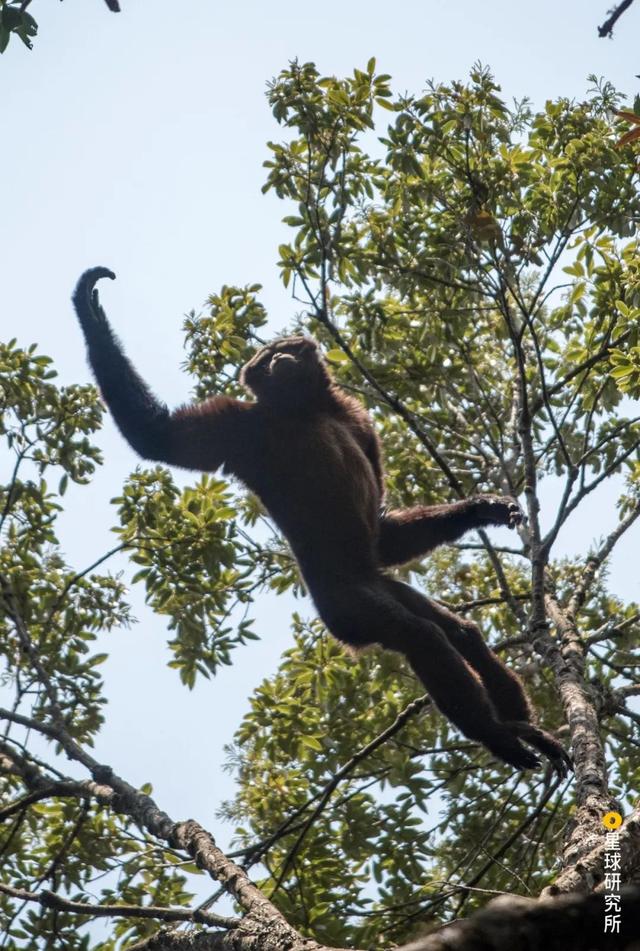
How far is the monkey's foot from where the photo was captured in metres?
6.56

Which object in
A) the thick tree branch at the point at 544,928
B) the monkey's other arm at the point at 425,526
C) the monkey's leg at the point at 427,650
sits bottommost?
the thick tree branch at the point at 544,928

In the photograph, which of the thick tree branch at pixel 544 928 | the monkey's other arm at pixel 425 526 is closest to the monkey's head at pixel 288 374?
the monkey's other arm at pixel 425 526

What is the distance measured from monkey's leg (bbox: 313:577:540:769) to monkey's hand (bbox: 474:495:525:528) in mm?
940

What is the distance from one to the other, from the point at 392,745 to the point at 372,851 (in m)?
0.86

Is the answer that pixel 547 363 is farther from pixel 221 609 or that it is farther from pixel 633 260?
pixel 221 609

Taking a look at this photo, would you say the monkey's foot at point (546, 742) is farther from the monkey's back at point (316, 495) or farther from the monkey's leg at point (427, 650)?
the monkey's back at point (316, 495)

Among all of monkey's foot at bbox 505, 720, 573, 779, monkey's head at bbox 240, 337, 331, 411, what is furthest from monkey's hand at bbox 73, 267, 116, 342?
monkey's foot at bbox 505, 720, 573, 779

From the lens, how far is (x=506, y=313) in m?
6.64

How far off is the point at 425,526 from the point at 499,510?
2.83 ft

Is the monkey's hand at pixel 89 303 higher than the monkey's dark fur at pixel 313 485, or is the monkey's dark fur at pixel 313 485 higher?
the monkey's hand at pixel 89 303

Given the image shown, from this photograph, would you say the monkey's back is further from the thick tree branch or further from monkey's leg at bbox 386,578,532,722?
the thick tree branch

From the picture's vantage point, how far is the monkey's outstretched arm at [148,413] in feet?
24.7

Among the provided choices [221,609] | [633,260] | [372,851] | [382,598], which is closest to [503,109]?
[633,260]

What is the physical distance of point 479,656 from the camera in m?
7.50
